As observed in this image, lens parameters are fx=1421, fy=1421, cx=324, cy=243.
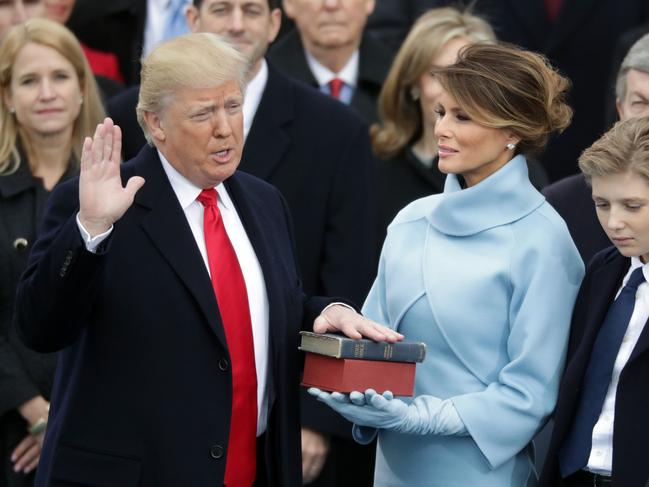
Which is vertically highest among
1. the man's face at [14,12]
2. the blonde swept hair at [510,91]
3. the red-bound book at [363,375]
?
the man's face at [14,12]

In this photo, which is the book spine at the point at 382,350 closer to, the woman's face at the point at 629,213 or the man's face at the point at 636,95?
the woman's face at the point at 629,213

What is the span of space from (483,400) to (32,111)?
2.36 m

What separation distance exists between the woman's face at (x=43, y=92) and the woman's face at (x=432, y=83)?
152 cm

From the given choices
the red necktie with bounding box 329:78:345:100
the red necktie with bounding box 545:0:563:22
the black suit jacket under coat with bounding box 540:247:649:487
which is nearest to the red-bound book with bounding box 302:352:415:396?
the black suit jacket under coat with bounding box 540:247:649:487

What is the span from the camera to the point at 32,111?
563 cm

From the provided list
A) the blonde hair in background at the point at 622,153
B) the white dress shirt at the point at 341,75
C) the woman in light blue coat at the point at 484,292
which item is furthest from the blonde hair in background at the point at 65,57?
the blonde hair in background at the point at 622,153

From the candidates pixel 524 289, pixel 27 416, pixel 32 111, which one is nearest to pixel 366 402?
pixel 524 289

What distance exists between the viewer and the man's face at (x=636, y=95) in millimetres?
5152

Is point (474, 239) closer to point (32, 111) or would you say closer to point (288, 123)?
point (288, 123)

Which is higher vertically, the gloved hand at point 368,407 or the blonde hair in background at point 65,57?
the blonde hair in background at point 65,57

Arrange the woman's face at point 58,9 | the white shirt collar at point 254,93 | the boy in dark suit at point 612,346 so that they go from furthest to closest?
the woman's face at point 58,9, the white shirt collar at point 254,93, the boy in dark suit at point 612,346

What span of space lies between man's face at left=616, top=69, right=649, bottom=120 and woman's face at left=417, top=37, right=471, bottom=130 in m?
1.13

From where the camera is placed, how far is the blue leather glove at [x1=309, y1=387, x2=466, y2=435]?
4.13m

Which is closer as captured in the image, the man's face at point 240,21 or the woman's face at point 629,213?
the woman's face at point 629,213
